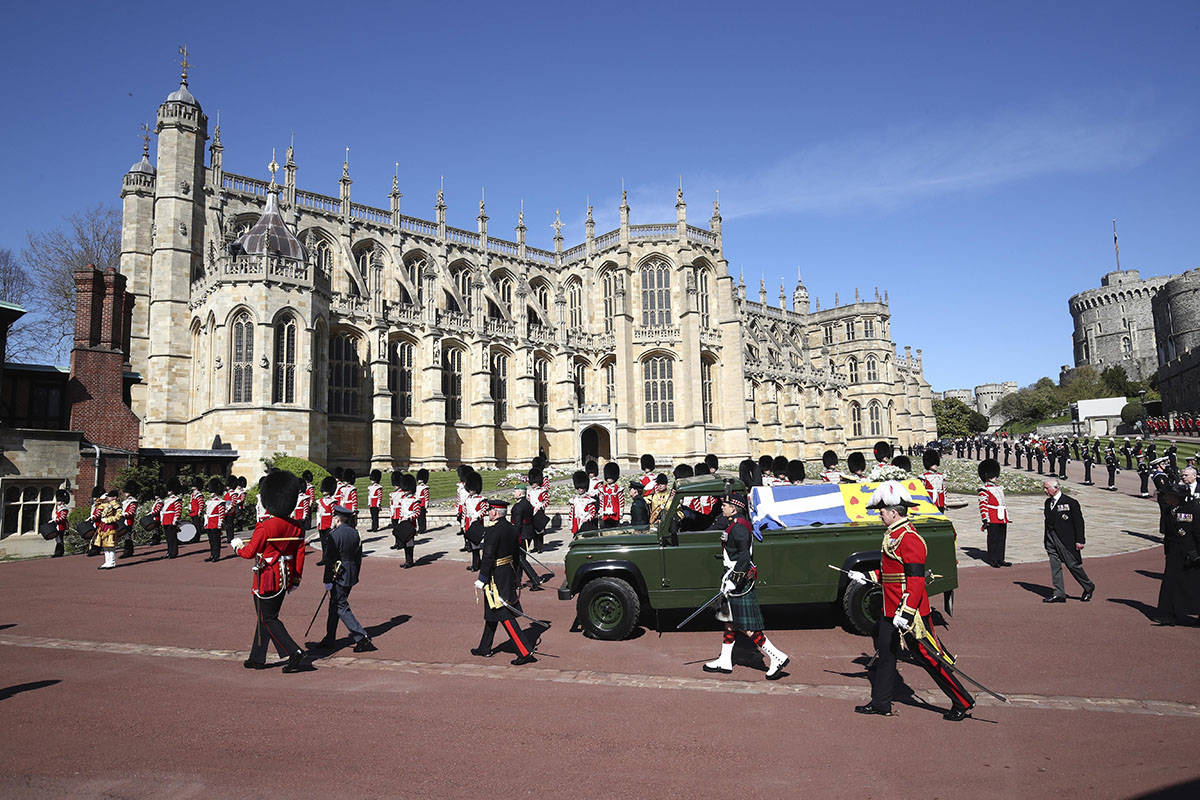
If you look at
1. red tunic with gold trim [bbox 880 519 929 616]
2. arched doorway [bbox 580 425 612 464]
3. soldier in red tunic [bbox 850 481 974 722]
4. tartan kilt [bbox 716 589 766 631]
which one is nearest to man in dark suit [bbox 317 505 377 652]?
tartan kilt [bbox 716 589 766 631]

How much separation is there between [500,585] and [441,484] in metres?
24.5

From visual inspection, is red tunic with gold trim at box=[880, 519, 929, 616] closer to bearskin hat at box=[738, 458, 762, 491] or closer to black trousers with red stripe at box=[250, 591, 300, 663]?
black trousers with red stripe at box=[250, 591, 300, 663]

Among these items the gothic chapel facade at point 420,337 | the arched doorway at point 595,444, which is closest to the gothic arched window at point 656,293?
the gothic chapel facade at point 420,337

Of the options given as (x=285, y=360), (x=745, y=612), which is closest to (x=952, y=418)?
(x=285, y=360)

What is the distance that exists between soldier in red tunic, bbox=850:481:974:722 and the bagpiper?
585cm

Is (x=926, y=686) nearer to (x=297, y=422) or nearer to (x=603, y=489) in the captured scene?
(x=603, y=489)

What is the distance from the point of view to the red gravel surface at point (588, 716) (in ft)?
15.2

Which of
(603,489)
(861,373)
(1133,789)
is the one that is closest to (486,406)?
(603,489)

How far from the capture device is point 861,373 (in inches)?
2813

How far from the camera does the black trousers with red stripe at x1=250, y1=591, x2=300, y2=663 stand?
7176 millimetres

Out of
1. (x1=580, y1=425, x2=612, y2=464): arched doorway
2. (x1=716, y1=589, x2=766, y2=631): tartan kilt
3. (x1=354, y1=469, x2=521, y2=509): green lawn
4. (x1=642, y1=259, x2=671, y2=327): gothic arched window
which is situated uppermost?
(x1=642, y1=259, x2=671, y2=327): gothic arched window

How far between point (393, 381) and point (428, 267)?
9759mm

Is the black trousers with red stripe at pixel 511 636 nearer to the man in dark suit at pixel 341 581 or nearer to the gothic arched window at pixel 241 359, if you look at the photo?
the man in dark suit at pixel 341 581

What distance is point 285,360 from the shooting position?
104 ft
